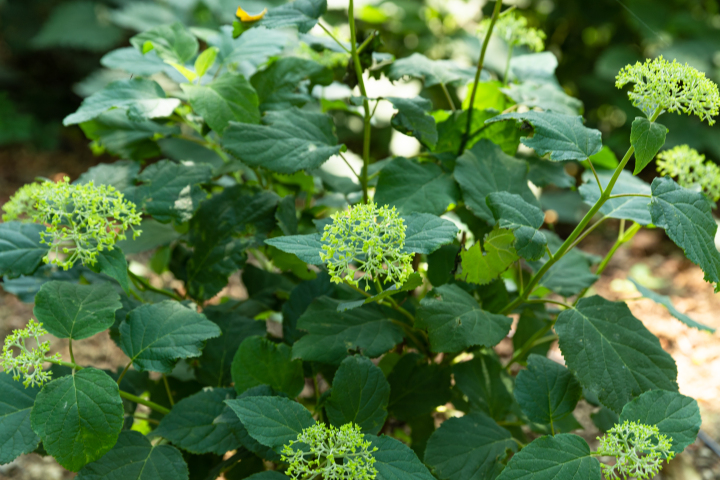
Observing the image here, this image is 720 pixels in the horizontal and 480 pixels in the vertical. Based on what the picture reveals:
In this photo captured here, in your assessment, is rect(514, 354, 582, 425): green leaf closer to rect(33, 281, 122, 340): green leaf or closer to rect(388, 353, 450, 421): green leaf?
rect(388, 353, 450, 421): green leaf

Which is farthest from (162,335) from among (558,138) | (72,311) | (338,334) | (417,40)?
(417,40)

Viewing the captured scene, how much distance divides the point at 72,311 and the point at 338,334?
375 millimetres

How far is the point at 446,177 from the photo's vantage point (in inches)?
34.4

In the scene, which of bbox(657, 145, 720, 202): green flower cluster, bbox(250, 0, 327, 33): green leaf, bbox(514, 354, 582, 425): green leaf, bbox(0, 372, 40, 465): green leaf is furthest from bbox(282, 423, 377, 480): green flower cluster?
bbox(657, 145, 720, 202): green flower cluster

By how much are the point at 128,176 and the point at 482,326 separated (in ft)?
2.20

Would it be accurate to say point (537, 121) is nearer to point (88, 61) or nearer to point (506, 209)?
point (506, 209)

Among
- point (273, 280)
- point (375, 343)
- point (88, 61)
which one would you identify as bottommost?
point (88, 61)

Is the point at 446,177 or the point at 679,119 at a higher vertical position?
the point at 446,177

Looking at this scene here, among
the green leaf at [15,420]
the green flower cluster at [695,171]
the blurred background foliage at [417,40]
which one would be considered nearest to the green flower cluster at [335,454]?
the green leaf at [15,420]

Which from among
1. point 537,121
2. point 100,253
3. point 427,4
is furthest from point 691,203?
point 427,4

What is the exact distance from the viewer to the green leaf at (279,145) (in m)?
0.80

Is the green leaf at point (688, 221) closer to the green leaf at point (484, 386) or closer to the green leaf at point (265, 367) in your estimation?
the green leaf at point (484, 386)

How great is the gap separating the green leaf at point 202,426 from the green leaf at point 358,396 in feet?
0.48

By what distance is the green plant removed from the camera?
2.15ft
